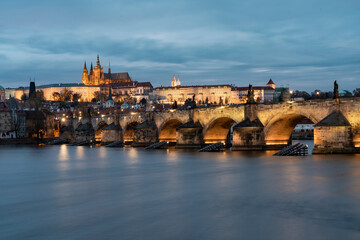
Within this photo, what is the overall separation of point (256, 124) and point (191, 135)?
444 inches

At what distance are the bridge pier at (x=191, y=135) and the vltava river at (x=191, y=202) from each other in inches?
745

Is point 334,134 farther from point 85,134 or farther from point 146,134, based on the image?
point 85,134

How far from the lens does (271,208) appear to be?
54.9 ft

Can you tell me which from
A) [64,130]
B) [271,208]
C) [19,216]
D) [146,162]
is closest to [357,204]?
[271,208]

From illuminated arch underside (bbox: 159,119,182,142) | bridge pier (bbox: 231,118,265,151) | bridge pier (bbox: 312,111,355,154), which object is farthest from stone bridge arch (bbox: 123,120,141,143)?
bridge pier (bbox: 312,111,355,154)

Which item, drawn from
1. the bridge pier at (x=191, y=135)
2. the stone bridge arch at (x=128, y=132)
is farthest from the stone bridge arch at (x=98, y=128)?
the bridge pier at (x=191, y=135)

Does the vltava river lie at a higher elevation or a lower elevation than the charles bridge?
lower

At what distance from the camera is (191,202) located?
726 inches

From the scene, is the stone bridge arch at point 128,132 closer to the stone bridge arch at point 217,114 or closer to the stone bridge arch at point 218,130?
→ the stone bridge arch at point 218,130

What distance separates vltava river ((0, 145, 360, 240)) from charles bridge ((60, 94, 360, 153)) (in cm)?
241

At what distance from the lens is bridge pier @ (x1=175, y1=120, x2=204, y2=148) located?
50.5 m

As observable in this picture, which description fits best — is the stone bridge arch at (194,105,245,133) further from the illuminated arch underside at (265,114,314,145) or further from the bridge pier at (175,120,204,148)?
the illuminated arch underside at (265,114,314,145)

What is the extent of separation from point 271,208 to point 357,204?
3.12 m

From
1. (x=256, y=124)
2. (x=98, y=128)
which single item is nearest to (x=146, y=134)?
(x=256, y=124)
